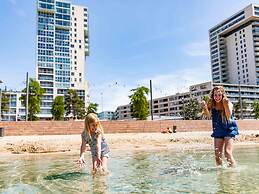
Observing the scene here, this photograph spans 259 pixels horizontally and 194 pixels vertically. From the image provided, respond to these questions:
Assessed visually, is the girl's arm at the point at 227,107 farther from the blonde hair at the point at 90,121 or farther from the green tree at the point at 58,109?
the green tree at the point at 58,109

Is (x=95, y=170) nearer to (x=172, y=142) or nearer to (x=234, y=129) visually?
(x=234, y=129)

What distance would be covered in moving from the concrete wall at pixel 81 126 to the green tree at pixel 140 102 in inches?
656

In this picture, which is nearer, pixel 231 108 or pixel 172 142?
pixel 231 108

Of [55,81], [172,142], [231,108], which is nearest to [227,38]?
[55,81]

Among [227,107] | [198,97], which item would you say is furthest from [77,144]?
[198,97]

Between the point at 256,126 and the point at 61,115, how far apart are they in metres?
62.1

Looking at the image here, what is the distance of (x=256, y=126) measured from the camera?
44344 mm

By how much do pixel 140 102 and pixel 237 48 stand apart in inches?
4396

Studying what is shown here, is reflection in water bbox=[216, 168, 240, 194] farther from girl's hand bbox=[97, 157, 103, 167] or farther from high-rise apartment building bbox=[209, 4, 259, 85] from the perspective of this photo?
high-rise apartment building bbox=[209, 4, 259, 85]

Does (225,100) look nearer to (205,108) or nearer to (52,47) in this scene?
(205,108)

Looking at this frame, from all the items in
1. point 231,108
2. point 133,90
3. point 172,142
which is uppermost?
point 133,90

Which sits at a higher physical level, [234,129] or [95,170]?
[234,129]

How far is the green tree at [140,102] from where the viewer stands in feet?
183

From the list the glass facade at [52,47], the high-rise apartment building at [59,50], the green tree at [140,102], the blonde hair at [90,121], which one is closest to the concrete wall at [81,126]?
the green tree at [140,102]
